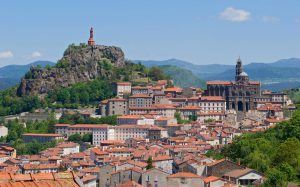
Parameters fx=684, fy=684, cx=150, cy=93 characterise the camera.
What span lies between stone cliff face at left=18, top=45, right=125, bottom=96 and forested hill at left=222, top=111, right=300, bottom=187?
59860mm

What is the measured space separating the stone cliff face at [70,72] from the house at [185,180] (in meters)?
72.1

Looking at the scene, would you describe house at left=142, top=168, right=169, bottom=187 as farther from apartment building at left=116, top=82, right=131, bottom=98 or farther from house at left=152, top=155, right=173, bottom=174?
apartment building at left=116, top=82, right=131, bottom=98

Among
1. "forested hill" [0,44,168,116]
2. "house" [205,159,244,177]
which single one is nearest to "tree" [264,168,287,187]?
"house" [205,159,244,177]

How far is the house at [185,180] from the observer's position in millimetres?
41625

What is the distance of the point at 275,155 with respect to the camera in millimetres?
46062

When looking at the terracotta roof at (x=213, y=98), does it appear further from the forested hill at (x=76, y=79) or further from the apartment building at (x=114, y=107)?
the forested hill at (x=76, y=79)

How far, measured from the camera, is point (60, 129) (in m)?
95.2

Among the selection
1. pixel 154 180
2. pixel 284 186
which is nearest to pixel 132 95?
pixel 154 180

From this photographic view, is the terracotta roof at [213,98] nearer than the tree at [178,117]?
No

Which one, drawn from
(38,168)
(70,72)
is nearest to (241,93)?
(70,72)

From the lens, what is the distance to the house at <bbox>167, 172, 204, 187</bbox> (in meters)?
41.6

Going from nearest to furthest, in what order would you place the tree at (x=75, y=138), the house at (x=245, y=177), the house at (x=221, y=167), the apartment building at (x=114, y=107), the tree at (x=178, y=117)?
the house at (x=245, y=177)
the house at (x=221, y=167)
the tree at (x=75, y=138)
the tree at (x=178, y=117)
the apartment building at (x=114, y=107)

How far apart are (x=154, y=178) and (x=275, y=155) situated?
8332mm

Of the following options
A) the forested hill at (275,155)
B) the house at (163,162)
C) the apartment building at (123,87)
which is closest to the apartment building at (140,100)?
the apartment building at (123,87)
